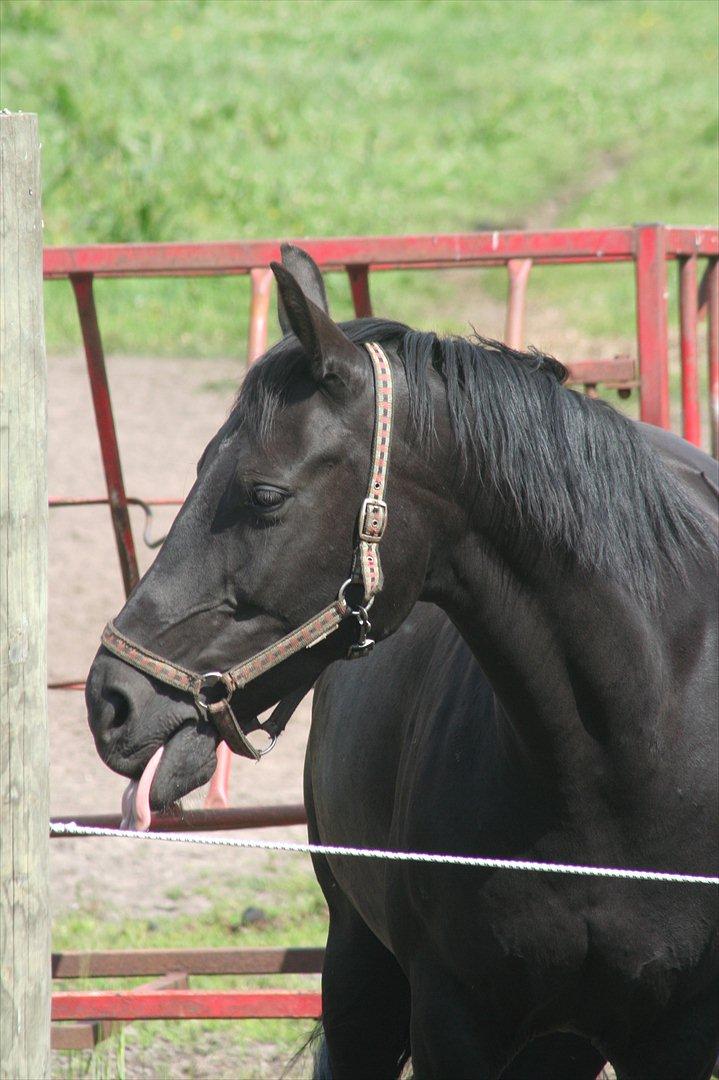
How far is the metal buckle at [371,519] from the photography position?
2070 mm

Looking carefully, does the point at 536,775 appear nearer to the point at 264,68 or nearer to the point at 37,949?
the point at 37,949

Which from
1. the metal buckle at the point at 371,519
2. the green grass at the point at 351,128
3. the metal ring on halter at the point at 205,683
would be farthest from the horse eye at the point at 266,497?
the green grass at the point at 351,128

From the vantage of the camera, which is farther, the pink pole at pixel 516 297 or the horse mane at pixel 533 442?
the pink pole at pixel 516 297

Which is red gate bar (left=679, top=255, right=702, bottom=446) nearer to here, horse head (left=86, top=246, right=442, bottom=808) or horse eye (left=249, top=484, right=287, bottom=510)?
horse head (left=86, top=246, right=442, bottom=808)

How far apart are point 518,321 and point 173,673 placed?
7.86 ft

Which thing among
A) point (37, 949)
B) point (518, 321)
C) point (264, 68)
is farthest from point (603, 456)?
point (264, 68)

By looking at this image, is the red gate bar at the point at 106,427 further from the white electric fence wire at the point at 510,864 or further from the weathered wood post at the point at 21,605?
the weathered wood post at the point at 21,605

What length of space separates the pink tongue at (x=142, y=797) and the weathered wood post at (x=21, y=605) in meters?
0.21

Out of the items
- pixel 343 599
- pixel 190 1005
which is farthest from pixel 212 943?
pixel 343 599

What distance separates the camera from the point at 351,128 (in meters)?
15.1

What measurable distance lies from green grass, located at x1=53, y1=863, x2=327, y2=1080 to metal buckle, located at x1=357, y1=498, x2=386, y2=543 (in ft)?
7.21

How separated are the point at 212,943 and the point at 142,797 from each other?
2597mm

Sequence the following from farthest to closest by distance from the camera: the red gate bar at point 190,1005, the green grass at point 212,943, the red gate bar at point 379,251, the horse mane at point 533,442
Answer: the red gate bar at point 379,251, the green grass at point 212,943, the red gate bar at point 190,1005, the horse mane at point 533,442

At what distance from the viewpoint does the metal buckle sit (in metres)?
2.07
